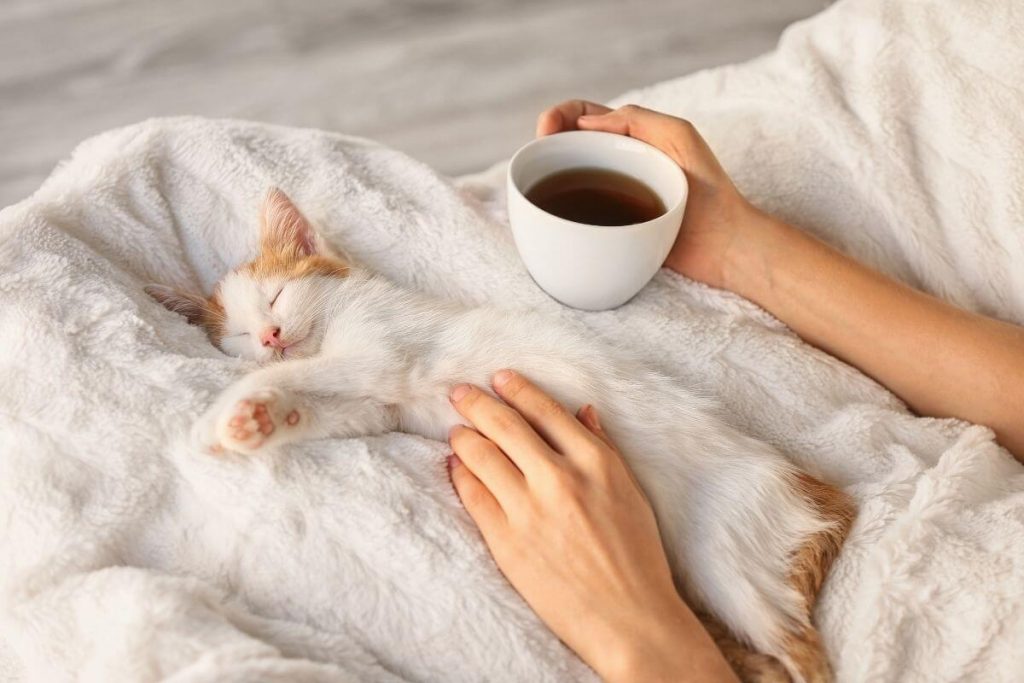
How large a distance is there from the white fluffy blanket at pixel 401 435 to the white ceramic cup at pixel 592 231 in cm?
4

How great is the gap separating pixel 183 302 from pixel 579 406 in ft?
1.55

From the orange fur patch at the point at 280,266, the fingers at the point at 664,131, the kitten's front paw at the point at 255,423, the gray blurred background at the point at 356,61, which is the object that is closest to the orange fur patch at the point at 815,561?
the fingers at the point at 664,131

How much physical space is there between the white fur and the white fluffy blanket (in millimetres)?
53

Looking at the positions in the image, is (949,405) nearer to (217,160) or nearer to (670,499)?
(670,499)

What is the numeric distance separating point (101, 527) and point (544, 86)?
1.65 m

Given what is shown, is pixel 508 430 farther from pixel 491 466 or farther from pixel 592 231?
pixel 592 231

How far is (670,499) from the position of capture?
83 cm

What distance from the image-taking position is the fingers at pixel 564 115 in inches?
41.3

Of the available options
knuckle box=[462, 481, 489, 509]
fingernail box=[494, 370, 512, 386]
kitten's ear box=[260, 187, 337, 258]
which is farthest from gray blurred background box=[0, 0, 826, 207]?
knuckle box=[462, 481, 489, 509]

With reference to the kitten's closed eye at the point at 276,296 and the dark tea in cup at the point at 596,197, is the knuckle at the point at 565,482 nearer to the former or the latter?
the dark tea in cup at the point at 596,197

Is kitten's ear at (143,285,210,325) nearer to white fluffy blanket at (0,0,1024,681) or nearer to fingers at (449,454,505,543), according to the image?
white fluffy blanket at (0,0,1024,681)

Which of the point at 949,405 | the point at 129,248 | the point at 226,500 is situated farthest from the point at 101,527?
the point at 949,405

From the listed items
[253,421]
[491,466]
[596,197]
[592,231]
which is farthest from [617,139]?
[253,421]

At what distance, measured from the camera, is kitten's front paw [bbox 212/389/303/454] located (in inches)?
29.1
